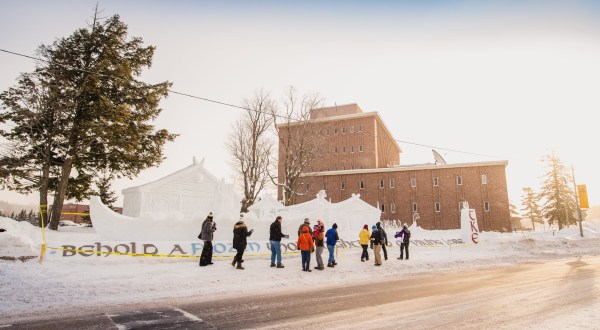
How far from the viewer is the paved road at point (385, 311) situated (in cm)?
519

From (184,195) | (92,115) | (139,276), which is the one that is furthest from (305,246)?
(92,115)

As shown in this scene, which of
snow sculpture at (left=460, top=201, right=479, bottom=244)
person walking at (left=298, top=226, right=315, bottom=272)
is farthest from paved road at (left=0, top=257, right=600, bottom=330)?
snow sculpture at (left=460, top=201, right=479, bottom=244)

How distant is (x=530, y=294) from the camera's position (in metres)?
7.59

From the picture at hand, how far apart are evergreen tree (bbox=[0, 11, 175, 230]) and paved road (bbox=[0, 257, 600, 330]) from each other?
56.6 feet

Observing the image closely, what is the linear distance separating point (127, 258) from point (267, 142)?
21412 mm

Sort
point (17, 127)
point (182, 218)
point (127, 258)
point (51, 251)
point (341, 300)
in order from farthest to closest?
1. point (17, 127)
2. point (182, 218)
3. point (127, 258)
4. point (51, 251)
5. point (341, 300)

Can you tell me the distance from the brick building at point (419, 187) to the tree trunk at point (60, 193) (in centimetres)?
1943

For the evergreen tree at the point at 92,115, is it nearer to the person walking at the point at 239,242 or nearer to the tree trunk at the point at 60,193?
the tree trunk at the point at 60,193

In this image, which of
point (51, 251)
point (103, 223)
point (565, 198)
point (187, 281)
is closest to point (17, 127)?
point (103, 223)

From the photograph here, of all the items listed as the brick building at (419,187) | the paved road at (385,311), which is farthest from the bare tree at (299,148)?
the paved road at (385,311)

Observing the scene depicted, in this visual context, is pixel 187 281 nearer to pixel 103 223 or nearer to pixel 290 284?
pixel 290 284

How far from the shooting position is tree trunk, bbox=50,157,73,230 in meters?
19.0

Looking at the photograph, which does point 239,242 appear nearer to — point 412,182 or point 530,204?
point 412,182

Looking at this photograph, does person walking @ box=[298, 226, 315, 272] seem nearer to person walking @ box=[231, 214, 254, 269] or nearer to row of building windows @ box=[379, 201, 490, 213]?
person walking @ box=[231, 214, 254, 269]
